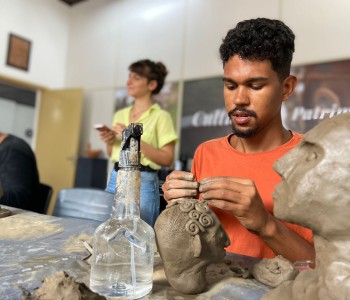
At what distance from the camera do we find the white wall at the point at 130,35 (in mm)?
3174

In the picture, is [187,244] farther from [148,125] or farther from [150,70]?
[150,70]

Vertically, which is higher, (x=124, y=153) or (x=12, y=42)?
(x=12, y=42)

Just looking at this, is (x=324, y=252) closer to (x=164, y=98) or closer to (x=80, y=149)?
(x=164, y=98)

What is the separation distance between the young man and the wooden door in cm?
393

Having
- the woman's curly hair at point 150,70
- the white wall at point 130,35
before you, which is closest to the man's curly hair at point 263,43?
the woman's curly hair at point 150,70

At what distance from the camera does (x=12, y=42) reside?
459 cm

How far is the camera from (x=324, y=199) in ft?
1.57

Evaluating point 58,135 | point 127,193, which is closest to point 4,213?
point 127,193

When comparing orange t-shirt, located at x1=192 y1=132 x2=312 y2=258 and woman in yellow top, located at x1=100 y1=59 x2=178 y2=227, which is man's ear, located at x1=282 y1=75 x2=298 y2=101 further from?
woman in yellow top, located at x1=100 y1=59 x2=178 y2=227

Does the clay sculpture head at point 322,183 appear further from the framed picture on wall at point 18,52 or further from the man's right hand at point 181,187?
the framed picture on wall at point 18,52

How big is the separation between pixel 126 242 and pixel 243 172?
63cm

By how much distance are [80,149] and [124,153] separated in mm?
4554

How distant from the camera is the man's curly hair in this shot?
1.02 metres

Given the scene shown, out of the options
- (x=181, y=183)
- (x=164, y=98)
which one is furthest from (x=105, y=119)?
(x=181, y=183)
